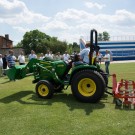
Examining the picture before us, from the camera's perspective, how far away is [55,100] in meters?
9.15

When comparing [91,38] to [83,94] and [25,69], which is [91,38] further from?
[25,69]

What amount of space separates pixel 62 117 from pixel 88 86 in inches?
74.6

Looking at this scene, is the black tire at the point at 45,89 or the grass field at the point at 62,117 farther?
the black tire at the point at 45,89

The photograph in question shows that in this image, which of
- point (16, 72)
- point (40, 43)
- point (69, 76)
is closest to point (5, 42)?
point (40, 43)

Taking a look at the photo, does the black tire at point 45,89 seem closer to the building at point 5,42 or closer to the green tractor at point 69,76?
the green tractor at point 69,76

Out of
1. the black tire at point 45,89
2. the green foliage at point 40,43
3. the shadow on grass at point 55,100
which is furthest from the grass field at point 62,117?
the green foliage at point 40,43

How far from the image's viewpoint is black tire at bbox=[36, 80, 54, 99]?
9280mm

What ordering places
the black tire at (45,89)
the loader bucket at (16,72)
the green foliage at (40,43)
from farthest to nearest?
the green foliage at (40,43), the loader bucket at (16,72), the black tire at (45,89)

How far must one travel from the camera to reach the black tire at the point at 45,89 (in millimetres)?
9280

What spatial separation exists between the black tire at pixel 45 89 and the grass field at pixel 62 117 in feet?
A: 0.66

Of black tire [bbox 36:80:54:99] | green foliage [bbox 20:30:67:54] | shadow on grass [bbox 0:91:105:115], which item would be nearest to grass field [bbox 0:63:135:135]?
shadow on grass [bbox 0:91:105:115]

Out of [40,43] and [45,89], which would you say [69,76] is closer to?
[45,89]

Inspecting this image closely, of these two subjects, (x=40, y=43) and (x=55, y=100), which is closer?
(x=55, y=100)

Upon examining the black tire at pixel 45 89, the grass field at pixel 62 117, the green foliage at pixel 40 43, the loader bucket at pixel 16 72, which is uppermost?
the green foliage at pixel 40 43
